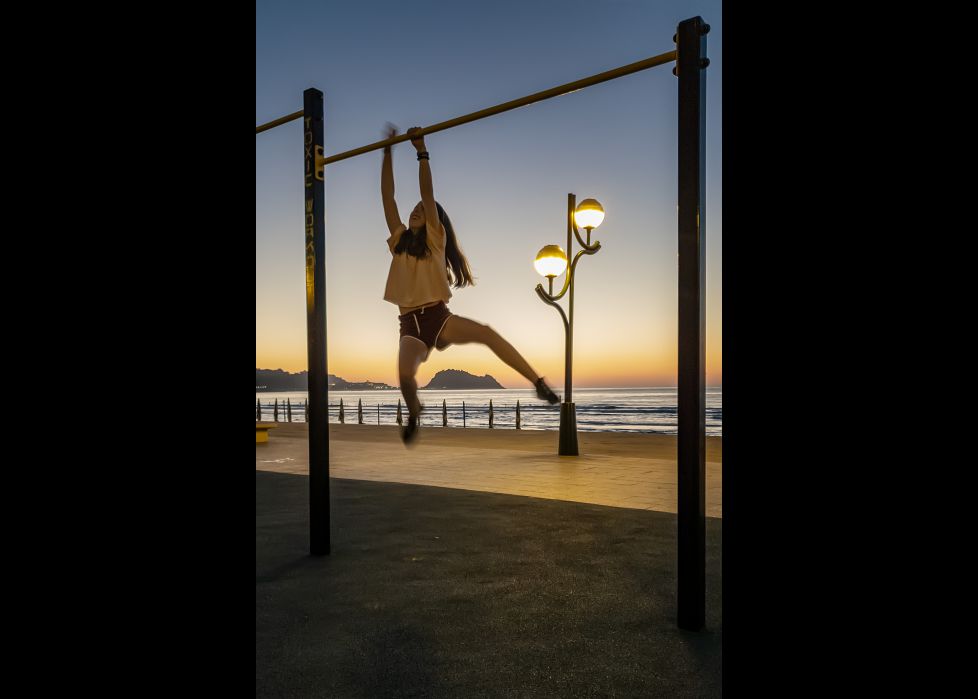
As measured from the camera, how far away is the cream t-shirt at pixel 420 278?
4.27 meters

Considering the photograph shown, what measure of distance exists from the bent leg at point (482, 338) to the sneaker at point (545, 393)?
0.30 ft

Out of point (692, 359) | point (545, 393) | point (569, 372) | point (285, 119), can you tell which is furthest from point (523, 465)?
point (692, 359)

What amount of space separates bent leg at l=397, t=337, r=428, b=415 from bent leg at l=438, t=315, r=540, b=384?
16 cm

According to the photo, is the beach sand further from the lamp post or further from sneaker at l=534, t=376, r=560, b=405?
sneaker at l=534, t=376, r=560, b=405

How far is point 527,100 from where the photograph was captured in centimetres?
389

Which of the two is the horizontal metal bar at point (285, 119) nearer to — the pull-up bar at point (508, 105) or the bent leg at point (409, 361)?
the pull-up bar at point (508, 105)

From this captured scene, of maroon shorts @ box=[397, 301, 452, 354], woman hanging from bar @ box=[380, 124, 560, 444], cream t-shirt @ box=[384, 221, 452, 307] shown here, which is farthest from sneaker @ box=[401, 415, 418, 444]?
cream t-shirt @ box=[384, 221, 452, 307]

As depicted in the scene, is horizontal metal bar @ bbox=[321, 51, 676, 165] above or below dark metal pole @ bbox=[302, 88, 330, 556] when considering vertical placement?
above

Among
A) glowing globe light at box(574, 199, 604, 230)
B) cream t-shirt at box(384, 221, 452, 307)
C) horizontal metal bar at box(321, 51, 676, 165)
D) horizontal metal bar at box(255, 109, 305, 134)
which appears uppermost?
glowing globe light at box(574, 199, 604, 230)

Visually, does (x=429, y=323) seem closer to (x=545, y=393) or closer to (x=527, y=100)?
(x=545, y=393)

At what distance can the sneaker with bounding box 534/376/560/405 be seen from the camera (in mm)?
4523
